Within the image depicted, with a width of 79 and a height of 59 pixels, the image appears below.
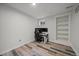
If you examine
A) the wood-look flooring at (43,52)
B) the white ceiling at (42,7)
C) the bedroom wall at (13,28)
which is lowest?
the wood-look flooring at (43,52)

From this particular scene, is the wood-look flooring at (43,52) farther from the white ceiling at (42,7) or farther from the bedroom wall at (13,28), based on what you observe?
the white ceiling at (42,7)

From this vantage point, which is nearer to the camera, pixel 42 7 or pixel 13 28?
pixel 42 7

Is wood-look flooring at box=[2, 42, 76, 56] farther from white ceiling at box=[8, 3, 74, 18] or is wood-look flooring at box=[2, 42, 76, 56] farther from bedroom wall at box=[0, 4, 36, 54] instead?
white ceiling at box=[8, 3, 74, 18]

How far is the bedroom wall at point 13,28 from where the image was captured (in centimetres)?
213

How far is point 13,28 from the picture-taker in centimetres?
254

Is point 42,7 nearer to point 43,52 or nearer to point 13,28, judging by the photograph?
point 13,28

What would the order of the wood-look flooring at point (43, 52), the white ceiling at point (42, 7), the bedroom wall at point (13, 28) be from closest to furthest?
the white ceiling at point (42, 7), the wood-look flooring at point (43, 52), the bedroom wall at point (13, 28)

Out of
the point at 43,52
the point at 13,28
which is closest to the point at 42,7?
the point at 13,28

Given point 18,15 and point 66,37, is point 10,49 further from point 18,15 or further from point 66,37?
point 66,37

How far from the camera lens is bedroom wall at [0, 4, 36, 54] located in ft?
6.99

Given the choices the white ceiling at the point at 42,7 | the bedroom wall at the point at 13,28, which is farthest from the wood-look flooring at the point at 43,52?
the white ceiling at the point at 42,7

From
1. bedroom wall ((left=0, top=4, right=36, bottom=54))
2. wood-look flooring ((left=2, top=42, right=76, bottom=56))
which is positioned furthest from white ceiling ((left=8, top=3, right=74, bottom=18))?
wood-look flooring ((left=2, top=42, right=76, bottom=56))

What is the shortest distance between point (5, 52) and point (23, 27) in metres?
1.41

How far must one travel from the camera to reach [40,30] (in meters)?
3.78
